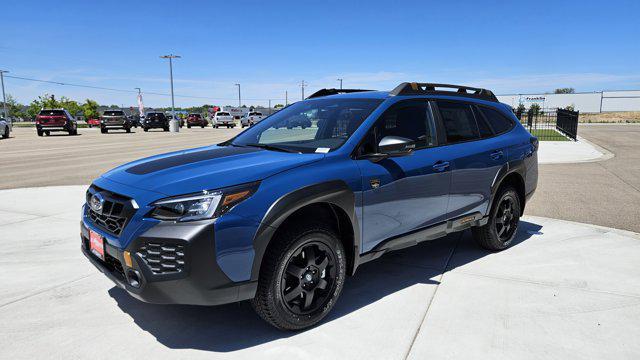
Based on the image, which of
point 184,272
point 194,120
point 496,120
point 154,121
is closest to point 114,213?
point 184,272

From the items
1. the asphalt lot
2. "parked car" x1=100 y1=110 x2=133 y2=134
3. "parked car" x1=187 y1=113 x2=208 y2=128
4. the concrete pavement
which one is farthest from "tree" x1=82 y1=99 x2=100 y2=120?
the concrete pavement

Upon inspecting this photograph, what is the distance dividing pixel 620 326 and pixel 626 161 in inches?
493

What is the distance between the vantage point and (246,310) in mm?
3604

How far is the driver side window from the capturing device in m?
3.62

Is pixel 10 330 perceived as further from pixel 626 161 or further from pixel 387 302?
pixel 626 161

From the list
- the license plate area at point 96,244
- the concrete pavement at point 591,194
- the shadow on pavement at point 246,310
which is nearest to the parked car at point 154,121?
the concrete pavement at point 591,194

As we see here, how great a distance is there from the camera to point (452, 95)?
181 inches

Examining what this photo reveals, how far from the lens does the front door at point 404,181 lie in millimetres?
3486

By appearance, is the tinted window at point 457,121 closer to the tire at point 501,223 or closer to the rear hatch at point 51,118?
the tire at point 501,223

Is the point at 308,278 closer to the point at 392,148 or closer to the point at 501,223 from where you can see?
the point at 392,148

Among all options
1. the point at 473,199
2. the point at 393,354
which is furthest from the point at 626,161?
the point at 393,354

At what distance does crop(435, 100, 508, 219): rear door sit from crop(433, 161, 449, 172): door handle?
0.09m

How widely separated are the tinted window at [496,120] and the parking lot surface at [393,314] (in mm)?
1383

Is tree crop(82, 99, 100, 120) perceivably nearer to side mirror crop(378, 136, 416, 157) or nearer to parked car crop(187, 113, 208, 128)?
parked car crop(187, 113, 208, 128)
